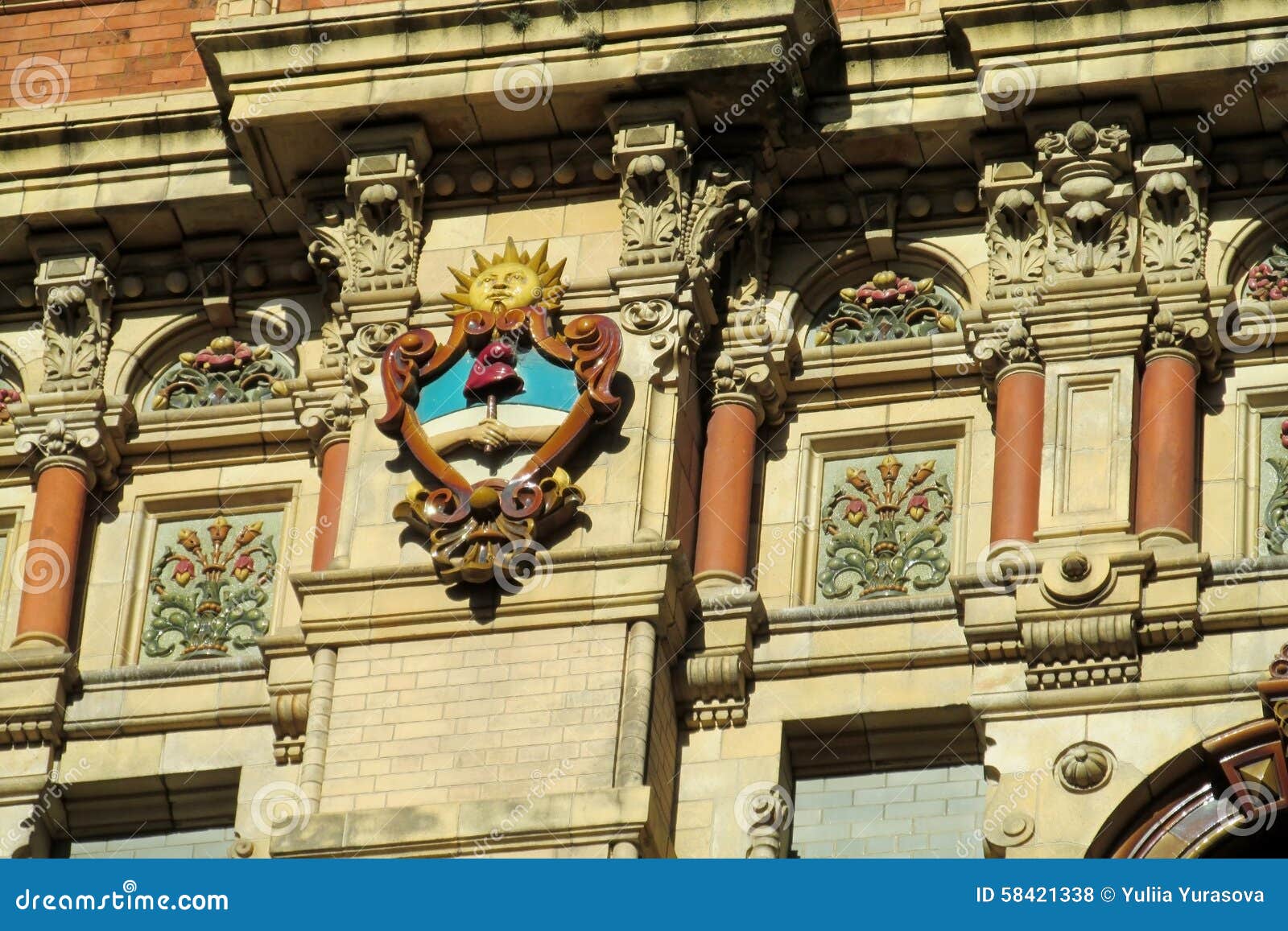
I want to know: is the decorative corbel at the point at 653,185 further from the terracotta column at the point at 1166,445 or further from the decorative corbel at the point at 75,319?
the decorative corbel at the point at 75,319

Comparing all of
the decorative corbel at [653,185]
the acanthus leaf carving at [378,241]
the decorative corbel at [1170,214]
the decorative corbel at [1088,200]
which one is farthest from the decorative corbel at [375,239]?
the decorative corbel at [1170,214]

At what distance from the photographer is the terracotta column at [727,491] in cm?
2980

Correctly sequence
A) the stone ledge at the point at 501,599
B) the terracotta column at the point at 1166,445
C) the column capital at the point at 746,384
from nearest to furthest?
the stone ledge at the point at 501,599
the terracotta column at the point at 1166,445
the column capital at the point at 746,384

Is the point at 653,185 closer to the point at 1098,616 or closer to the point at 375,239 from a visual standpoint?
the point at 375,239

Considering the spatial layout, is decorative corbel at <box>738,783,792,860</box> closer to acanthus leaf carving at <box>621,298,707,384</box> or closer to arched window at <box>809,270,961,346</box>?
acanthus leaf carving at <box>621,298,707,384</box>

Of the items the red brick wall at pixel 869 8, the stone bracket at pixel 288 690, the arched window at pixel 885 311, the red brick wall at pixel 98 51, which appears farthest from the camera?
the red brick wall at pixel 98 51

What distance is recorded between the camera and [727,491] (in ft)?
98.7

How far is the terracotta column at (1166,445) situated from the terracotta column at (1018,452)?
0.75m

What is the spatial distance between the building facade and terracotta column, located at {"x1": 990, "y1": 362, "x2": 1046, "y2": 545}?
30 mm

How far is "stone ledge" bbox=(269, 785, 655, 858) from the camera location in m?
27.3

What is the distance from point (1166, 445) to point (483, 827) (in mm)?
5754

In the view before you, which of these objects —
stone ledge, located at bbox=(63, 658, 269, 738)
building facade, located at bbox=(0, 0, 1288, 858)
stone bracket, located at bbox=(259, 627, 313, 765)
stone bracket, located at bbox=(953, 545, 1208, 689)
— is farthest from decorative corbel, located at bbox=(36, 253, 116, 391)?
stone bracket, located at bbox=(953, 545, 1208, 689)

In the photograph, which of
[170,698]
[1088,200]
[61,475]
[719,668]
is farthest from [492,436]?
[1088,200]

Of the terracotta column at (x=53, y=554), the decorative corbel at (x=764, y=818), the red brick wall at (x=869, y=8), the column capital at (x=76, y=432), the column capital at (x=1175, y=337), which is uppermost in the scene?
the red brick wall at (x=869, y=8)
